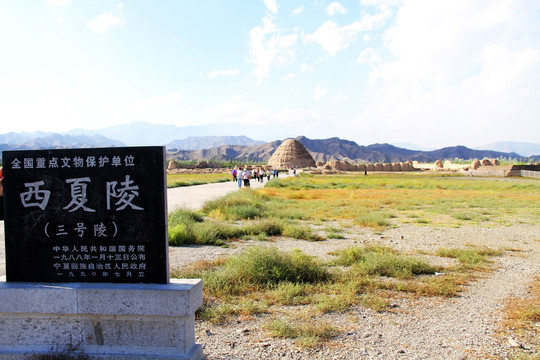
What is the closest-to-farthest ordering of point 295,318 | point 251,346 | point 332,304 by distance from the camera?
point 251,346 → point 295,318 → point 332,304

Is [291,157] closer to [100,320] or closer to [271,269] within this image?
[271,269]

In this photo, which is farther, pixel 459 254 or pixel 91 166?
pixel 459 254

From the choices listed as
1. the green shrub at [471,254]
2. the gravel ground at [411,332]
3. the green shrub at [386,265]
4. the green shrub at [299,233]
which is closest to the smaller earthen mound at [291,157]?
the green shrub at [299,233]

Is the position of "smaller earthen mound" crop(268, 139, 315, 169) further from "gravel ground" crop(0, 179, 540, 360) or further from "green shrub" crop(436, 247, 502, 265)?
"gravel ground" crop(0, 179, 540, 360)

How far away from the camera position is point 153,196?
3.84 meters

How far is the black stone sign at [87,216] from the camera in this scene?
3.83m

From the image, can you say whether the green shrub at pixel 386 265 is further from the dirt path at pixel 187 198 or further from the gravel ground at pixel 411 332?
the dirt path at pixel 187 198

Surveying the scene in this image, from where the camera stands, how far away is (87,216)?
12.8ft

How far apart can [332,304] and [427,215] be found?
12130mm

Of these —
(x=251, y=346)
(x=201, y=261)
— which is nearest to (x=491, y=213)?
(x=201, y=261)

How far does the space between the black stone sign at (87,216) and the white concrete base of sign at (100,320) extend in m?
0.17

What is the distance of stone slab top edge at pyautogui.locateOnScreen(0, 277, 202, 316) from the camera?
3584mm

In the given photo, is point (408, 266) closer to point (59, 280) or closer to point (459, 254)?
point (459, 254)

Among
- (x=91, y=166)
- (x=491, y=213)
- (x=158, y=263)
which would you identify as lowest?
(x=491, y=213)
